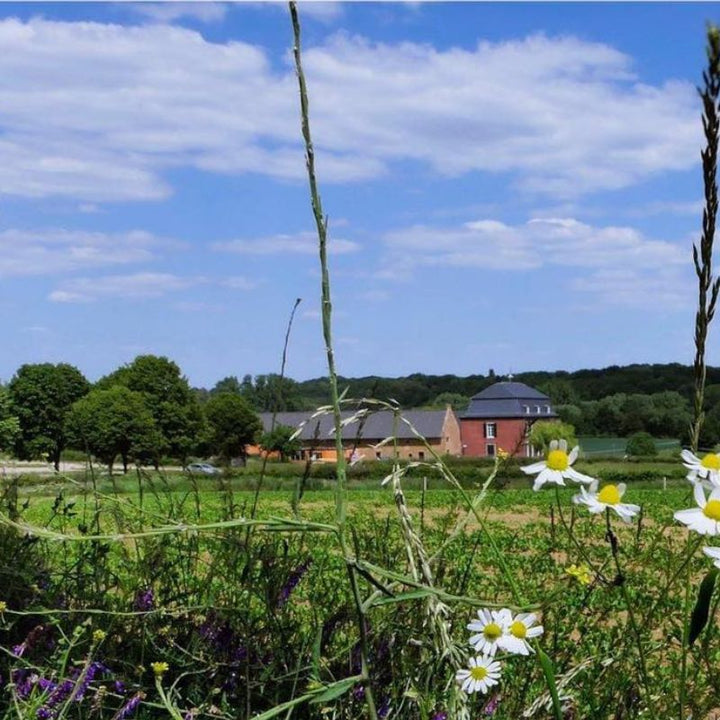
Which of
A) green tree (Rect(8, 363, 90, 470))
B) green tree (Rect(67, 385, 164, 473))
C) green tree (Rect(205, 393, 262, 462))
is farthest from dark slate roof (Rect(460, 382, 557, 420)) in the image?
green tree (Rect(67, 385, 164, 473))

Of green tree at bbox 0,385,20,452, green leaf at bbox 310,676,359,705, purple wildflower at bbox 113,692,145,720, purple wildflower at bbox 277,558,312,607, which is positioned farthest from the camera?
green tree at bbox 0,385,20,452

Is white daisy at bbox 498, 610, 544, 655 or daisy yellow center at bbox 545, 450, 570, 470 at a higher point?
daisy yellow center at bbox 545, 450, 570, 470

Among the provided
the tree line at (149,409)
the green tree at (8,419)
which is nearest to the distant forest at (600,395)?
the tree line at (149,409)

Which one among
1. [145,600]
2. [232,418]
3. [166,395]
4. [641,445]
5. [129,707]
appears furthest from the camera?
[232,418]

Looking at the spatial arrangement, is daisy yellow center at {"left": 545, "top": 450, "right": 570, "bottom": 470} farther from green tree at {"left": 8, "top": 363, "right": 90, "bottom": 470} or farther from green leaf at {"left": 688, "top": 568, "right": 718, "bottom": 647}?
green tree at {"left": 8, "top": 363, "right": 90, "bottom": 470}

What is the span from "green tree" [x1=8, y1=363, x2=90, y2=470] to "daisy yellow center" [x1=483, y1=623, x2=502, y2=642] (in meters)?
64.6

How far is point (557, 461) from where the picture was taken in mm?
1620

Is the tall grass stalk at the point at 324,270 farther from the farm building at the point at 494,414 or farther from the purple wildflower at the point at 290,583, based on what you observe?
the farm building at the point at 494,414

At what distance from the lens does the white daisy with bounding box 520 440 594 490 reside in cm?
155

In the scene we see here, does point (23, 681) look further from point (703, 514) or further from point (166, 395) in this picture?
point (166, 395)

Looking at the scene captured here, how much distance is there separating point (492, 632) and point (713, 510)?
435 mm

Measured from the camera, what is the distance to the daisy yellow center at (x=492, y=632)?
5.14 feet

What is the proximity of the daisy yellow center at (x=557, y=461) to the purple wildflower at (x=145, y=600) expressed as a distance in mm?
1645

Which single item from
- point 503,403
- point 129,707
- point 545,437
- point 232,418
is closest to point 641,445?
point 232,418
